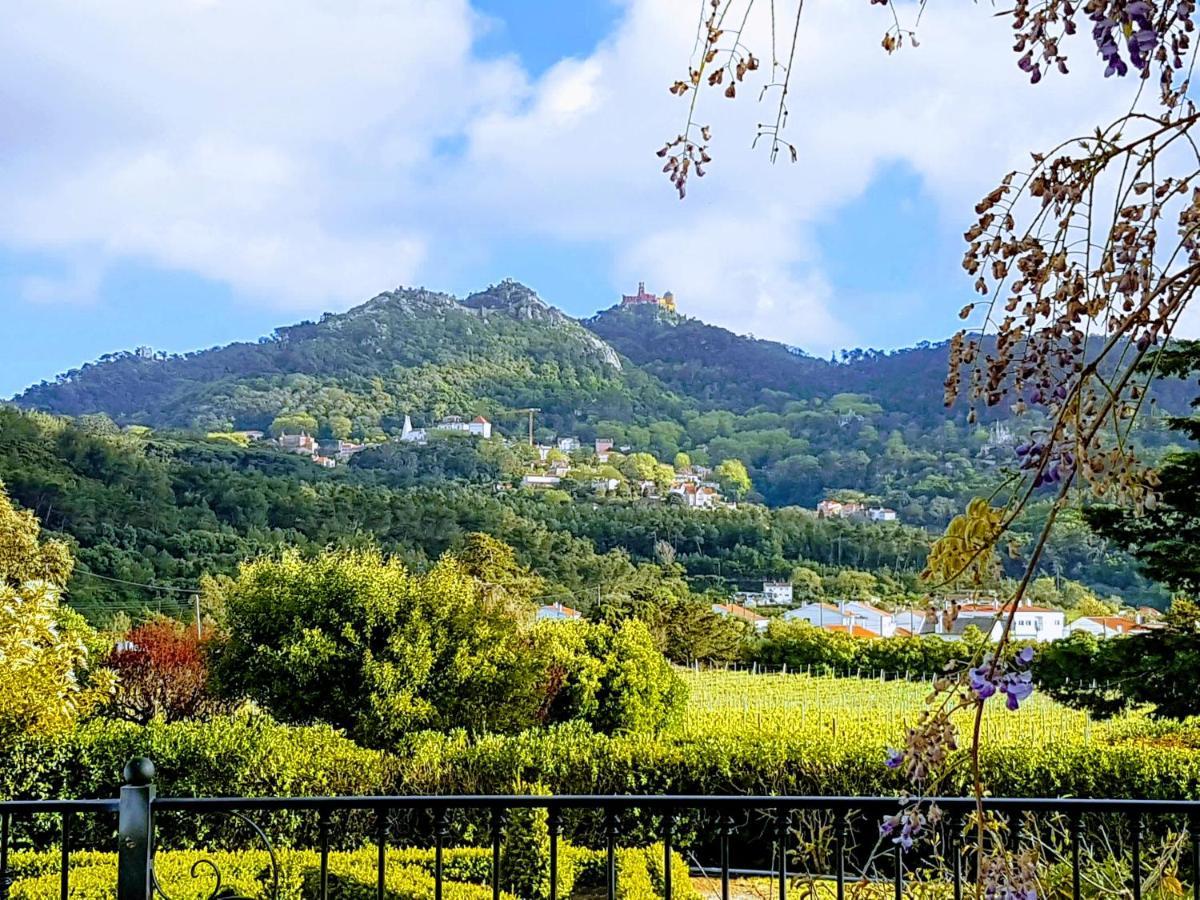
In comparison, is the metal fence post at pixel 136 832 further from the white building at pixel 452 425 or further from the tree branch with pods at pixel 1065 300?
the white building at pixel 452 425

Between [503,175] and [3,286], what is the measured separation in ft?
82.3

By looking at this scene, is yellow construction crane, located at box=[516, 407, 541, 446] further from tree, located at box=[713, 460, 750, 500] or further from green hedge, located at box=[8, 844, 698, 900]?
green hedge, located at box=[8, 844, 698, 900]

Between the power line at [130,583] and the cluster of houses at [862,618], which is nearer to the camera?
the cluster of houses at [862,618]

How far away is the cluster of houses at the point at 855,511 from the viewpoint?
3584 centimetres

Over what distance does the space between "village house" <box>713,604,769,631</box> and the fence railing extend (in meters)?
18.1

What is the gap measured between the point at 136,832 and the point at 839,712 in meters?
10.1

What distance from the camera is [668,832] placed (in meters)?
1.90

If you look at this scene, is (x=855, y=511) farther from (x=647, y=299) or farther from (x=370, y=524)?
(x=647, y=299)

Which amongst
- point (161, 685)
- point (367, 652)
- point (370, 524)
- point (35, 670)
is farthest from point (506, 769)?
point (370, 524)

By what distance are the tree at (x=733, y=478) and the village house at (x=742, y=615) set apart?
12333 mm

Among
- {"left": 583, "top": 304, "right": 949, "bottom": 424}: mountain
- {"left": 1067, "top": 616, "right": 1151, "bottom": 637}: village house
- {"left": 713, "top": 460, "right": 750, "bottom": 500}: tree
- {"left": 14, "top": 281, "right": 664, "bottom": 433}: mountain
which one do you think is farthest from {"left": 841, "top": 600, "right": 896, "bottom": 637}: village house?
{"left": 14, "top": 281, "right": 664, "bottom": 433}: mountain

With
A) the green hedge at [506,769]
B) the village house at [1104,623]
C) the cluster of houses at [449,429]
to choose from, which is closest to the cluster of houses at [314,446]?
the cluster of houses at [449,429]

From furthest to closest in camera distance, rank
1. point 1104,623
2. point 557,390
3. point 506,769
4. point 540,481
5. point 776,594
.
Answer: point 557,390
point 540,481
point 776,594
point 1104,623
point 506,769

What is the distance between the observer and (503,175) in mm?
35312
